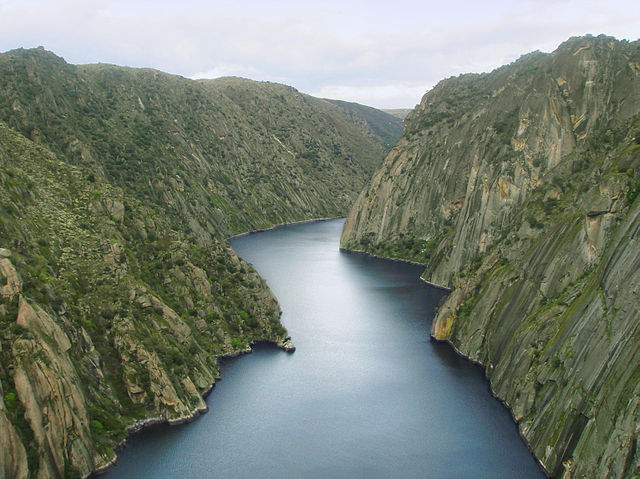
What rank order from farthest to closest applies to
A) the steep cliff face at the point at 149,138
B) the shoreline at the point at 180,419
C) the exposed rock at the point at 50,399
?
1. the steep cliff face at the point at 149,138
2. the shoreline at the point at 180,419
3. the exposed rock at the point at 50,399

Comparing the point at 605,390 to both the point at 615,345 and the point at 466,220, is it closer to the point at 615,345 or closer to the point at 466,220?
the point at 615,345

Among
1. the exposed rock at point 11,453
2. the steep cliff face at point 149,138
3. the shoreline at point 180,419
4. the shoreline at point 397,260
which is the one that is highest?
the steep cliff face at point 149,138

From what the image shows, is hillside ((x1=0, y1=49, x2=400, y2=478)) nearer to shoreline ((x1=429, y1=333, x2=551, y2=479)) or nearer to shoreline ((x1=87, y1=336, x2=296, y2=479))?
shoreline ((x1=87, y1=336, x2=296, y2=479))

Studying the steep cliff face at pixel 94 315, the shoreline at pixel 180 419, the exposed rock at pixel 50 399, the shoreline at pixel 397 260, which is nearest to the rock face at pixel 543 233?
the shoreline at pixel 397 260

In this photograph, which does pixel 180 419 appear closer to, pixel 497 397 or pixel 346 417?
pixel 346 417

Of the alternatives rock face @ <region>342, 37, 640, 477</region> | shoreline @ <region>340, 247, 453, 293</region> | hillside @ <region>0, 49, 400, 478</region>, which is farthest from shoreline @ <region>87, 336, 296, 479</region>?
shoreline @ <region>340, 247, 453, 293</region>

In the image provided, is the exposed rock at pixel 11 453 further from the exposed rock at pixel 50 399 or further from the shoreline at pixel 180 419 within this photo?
the shoreline at pixel 180 419
